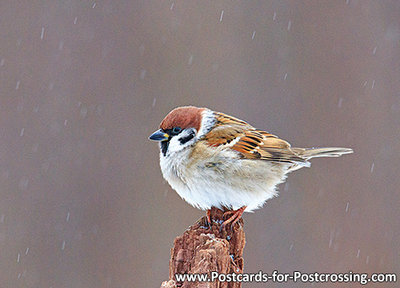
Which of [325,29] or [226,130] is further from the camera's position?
[325,29]

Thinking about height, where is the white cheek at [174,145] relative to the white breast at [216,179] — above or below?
above

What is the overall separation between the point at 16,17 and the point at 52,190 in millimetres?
2085

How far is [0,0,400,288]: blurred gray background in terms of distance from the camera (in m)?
6.36

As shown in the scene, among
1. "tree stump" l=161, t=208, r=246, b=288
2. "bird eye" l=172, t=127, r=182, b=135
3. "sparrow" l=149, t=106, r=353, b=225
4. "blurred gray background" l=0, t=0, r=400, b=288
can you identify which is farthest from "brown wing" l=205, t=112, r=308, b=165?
"blurred gray background" l=0, t=0, r=400, b=288

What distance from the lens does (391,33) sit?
21.9 feet

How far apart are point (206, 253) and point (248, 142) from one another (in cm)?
132

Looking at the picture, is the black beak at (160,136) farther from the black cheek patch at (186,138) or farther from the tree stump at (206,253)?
the tree stump at (206,253)

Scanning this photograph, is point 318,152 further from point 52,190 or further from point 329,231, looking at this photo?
point 52,190

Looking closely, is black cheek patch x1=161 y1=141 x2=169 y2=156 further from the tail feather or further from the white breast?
the tail feather

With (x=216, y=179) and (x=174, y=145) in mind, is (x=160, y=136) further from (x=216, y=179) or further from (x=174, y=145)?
(x=216, y=179)

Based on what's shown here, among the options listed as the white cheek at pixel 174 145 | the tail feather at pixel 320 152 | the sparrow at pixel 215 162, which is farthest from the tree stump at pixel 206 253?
the tail feather at pixel 320 152

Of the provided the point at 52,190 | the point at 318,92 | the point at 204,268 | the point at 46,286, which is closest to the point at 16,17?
the point at 52,190

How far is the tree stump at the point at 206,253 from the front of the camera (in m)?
2.79

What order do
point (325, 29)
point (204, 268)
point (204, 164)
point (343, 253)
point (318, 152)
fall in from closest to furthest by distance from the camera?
point (204, 268), point (204, 164), point (318, 152), point (343, 253), point (325, 29)
